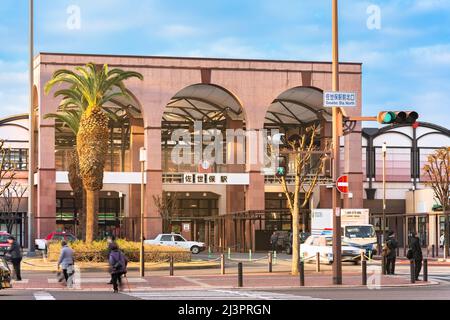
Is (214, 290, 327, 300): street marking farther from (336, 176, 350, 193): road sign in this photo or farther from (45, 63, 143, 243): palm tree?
(45, 63, 143, 243): palm tree

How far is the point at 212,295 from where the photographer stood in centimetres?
2609

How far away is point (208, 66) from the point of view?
232 feet

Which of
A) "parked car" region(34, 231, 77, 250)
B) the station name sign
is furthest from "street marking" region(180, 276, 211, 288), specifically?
the station name sign

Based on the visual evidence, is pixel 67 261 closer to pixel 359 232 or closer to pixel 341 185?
pixel 341 185

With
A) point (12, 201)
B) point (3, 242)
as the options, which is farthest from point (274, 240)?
point (12, 201)

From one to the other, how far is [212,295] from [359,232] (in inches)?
1023

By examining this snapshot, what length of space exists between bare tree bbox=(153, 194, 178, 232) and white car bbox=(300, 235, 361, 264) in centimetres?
2173

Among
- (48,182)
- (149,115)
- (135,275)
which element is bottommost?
(135,275)

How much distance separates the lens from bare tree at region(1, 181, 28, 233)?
260 ft

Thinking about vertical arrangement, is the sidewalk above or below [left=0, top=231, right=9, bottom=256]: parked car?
below

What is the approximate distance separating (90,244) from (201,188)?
4169cm

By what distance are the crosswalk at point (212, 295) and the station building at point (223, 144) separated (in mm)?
33194

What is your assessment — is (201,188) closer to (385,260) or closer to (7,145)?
(7,145)
